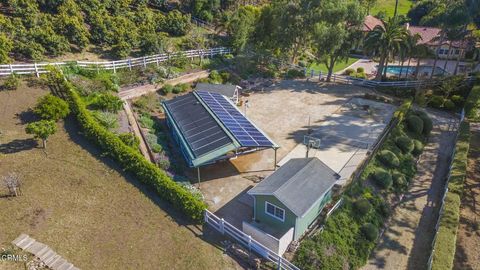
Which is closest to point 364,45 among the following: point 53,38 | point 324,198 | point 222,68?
point 222,68

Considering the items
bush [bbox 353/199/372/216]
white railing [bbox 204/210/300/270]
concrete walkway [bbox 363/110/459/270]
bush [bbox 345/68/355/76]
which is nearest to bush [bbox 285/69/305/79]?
bush [bbox 345/68/355/76]

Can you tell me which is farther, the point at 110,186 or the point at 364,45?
the point at 364,45

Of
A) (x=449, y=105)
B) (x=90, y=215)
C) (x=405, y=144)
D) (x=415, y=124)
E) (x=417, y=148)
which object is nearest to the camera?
(x=90, y=215)

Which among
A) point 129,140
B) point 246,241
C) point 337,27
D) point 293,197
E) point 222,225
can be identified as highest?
point 337,27

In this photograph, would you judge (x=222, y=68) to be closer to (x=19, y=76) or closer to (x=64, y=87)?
(x=64, y=87)

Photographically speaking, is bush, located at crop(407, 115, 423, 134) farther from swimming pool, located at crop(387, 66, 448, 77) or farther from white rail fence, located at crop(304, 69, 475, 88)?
swimming pool, located at crop(387, 66, 448, 77)

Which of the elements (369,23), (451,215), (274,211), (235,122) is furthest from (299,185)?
(369,23)

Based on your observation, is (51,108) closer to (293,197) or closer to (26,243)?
(26,243)
